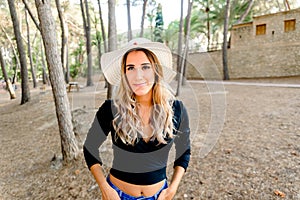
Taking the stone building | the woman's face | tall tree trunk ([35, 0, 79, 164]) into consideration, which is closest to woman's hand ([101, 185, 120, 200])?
the woman's face

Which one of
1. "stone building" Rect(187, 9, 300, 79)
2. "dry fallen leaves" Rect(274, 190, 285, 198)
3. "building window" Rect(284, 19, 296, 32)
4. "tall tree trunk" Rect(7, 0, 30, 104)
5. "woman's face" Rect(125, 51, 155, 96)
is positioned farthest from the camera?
"stone building" Rect(187, 9, 300, 79)

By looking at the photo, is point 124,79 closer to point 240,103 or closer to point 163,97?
point 163,97

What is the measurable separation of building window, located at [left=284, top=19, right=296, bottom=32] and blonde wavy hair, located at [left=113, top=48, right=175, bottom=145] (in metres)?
15.4

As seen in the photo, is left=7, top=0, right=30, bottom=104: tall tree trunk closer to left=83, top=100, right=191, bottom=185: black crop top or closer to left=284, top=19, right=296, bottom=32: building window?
left=83, top=100, right=191, bottom=185: black crop top

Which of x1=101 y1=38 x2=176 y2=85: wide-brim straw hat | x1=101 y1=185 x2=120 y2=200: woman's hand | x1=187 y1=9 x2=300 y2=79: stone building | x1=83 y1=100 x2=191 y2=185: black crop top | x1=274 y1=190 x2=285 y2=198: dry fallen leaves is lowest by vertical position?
x1=274 y1=190 x2=285 y2=198: dry fallen leaves

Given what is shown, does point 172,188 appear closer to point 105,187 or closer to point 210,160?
point 105,187

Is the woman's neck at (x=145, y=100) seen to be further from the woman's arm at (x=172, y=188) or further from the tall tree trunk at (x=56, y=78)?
the tall tree trunk at (x=56, y=78)

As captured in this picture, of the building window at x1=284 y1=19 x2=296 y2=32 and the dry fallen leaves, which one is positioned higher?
the building window at x1=284 y1=19 x2=296 y2=32

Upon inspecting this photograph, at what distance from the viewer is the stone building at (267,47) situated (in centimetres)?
1317

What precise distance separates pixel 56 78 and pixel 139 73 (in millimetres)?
2194

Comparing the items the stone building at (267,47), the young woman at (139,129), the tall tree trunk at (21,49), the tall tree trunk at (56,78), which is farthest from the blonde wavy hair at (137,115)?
the stone building at (267,47)

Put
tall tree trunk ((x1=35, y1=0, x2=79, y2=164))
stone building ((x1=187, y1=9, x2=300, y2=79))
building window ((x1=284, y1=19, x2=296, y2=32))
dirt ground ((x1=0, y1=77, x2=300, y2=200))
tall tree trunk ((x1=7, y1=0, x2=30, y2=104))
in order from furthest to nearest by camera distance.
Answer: stone building ((x1=187, y1=9, x2=300, y2=79)) → building window ((x1=284, y1=19, x2=296, y2=32)) → tall tree trunk ((x1=7, y1=0, x2=30, y2=104)) → tall tree trunk ((x1=35, y1=0, x2=79, y2=164)) → dirt ground ((x1=0, y1=77, x2=300, y2=200))

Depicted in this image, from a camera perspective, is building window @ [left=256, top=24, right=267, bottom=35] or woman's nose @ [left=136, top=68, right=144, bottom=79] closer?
woman's nose @ [left=136, top=68, right=144, bottom=79]

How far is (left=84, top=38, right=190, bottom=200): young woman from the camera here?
42.5 inches
